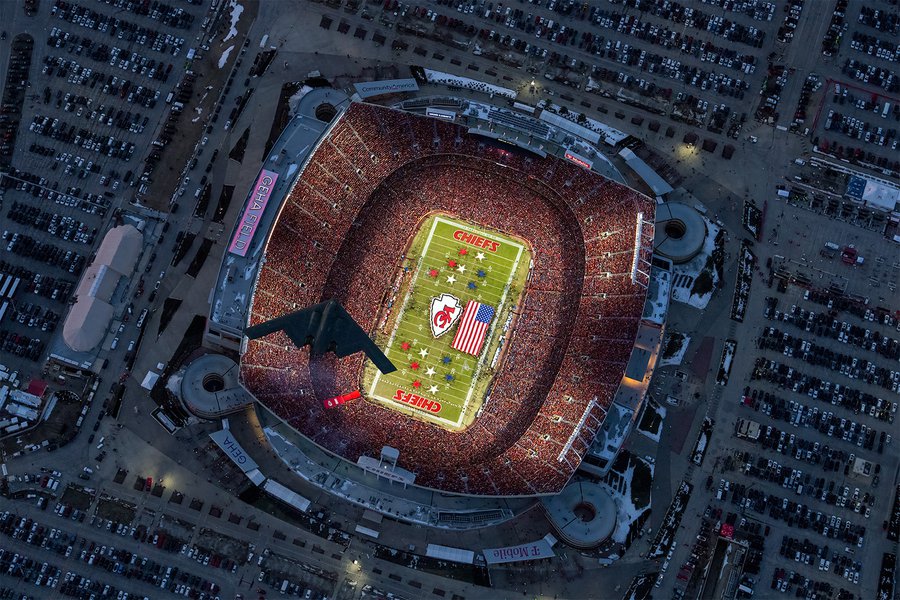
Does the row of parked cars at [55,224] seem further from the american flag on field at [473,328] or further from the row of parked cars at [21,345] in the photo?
the american flag on field at [473,328]

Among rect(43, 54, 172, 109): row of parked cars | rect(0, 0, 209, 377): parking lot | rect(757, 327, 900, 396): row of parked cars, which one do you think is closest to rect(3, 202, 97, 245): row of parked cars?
rect(0, 0, 209, 377): parking lot

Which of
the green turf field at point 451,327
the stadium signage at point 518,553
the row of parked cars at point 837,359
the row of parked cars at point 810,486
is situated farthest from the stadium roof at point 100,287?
the row of parked cars at point 810,486

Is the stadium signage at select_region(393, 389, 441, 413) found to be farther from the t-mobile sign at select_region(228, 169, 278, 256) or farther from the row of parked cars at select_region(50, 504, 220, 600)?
the row of parked cars at select_region(50, 504, 220, 600)

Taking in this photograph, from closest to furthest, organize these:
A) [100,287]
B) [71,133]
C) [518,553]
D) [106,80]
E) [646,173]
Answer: [518,553] → [100,287] → [646,173] → [71,133] → [106,80]

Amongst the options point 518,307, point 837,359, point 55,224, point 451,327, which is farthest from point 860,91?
point 55,224

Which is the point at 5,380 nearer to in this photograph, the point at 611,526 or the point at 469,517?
the point at 469,517

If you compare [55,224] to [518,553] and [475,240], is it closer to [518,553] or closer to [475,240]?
[475,240]
